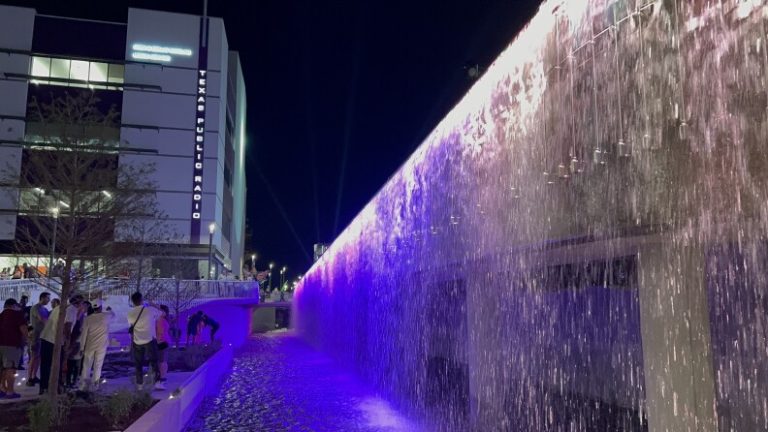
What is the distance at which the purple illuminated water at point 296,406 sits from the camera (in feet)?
29.7

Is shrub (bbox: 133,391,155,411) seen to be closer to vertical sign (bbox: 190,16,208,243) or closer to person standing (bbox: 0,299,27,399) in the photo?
person standing (bbox: 0,299,27,399)

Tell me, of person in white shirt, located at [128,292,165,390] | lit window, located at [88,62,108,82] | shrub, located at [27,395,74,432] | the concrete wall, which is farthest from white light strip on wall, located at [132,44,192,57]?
shrub, located at [27,395,74,432]

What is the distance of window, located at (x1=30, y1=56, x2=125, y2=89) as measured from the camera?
46.5 metres

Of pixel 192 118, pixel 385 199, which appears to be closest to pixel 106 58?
pixel 192 118

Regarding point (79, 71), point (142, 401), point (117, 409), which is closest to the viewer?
point (117, 409)

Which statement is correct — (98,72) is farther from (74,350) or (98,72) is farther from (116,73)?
(74,350)

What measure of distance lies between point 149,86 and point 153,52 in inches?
131

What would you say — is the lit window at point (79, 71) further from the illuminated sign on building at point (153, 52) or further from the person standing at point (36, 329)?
the person standing at point (36, 329)

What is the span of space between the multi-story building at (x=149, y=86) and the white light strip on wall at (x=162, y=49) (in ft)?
0.26

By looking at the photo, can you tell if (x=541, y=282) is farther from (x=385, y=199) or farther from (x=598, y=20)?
(x=385, y=199)

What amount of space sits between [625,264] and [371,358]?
22.5ft

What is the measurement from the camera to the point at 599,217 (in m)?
5.96

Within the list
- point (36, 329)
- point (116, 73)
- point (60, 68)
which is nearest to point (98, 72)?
point (116, 73)

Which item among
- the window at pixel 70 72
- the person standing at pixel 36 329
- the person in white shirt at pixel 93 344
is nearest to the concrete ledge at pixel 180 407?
the person in white shirt at pixel 93 344
